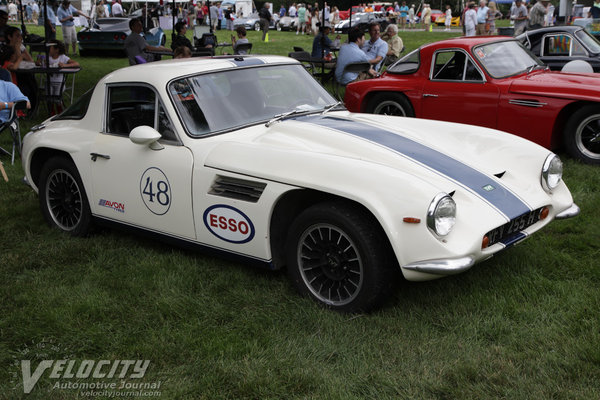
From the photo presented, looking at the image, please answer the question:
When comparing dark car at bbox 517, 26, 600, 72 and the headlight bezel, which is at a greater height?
dark car at bbox 517, 26, 600, 72

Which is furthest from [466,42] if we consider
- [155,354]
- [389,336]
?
[155,354]

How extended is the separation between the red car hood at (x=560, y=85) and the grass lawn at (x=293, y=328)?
90.3 inches

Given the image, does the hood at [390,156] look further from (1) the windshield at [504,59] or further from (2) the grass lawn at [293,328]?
(1) the windshield at [504,59]

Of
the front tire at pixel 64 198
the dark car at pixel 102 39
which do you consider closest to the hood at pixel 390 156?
the front tire at pixel 64 198

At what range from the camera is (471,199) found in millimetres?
3609

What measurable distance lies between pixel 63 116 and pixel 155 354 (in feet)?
9.10

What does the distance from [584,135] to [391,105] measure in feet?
8.15

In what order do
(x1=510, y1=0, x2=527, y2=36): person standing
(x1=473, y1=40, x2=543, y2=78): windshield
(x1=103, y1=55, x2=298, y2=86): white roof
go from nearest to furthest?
(x1=103, y1=55, x2=298, y2=86): white roof, (x1=473, y1=40, x2=543, y2=78): windshield, (x1=510, y1=0, x2=527, y2=36): person standing

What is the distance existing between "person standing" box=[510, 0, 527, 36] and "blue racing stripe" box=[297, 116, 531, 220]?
50.0ft

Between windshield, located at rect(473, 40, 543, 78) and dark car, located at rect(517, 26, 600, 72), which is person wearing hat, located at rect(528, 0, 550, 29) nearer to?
dark car, located at rect(517, 26, 600, 72)

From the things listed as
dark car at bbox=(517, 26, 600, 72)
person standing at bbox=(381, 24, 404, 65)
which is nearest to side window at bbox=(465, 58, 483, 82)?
dark car at bbox=(517, 26, 600, 72)

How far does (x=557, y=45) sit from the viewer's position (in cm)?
988

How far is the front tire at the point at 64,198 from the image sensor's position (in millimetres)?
5035

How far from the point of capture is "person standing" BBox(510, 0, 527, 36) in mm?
18172
